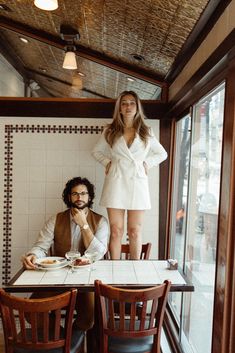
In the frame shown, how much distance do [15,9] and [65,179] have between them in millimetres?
1425

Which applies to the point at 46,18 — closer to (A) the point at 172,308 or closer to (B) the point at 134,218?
(B) the point at 134,218

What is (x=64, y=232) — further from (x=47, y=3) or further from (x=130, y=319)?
(x=47, y=3)

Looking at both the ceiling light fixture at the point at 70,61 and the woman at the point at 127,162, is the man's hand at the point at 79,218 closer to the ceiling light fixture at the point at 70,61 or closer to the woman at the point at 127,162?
the woman at the point at 127,162

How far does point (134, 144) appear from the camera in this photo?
2.68 meters

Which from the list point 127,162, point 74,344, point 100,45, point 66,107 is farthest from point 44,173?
point 74,344

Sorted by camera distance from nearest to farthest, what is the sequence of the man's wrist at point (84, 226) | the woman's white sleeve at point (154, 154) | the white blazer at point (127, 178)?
the man's wrist at point (84, 226), the white blazer at point (127, 178), the woman's white sleeve at point (154, 154)

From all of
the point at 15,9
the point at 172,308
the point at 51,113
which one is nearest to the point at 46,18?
the point at 15,9

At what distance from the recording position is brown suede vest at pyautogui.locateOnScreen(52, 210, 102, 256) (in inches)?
107

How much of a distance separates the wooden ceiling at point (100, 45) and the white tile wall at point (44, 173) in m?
0.34

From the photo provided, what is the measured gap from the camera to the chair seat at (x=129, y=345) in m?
1.88

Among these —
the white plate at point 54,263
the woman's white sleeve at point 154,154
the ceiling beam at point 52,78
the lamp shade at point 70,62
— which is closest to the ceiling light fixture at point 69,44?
the lamp shade at point 70,62

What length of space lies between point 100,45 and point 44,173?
1177mm

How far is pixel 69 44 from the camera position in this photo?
3137 mm

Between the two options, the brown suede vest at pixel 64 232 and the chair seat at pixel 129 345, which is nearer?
the chair seat at pixel 129 345
